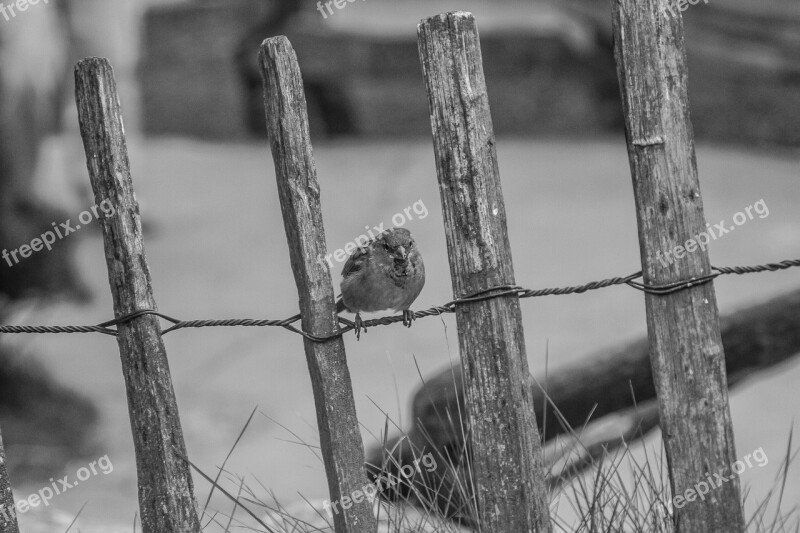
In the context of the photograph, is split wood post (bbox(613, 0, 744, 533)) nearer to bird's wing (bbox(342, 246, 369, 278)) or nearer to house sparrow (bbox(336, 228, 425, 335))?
house sparrow (bbox(336, 228, 425, 335))

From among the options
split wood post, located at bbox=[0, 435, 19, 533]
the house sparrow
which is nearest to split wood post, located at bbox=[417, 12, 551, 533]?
the house sparrow

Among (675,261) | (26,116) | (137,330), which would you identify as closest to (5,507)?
(137,330)

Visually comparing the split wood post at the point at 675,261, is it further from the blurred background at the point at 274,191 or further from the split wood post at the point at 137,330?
the blurred background at the point at 274,191

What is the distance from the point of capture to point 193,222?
8.17 metres

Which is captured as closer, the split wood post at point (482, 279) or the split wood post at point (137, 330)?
the split wood post at point (482, 279)

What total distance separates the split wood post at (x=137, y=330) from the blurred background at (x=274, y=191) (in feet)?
6.21

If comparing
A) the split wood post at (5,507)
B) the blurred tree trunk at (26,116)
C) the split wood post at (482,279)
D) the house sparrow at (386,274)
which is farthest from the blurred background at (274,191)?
the split wood post at (482,279)

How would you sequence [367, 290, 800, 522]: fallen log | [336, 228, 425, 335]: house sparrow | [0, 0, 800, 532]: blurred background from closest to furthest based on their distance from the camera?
[336, 228, 425, 335]: house sparrow < [367, 290, 800, 522]: fallen log < [0, 0, 800, 532]: blurred background

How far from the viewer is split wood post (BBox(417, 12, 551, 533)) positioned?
6.32 feet

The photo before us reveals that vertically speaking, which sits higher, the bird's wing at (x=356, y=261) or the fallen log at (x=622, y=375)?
the bird's wing at (x=356, y=261)

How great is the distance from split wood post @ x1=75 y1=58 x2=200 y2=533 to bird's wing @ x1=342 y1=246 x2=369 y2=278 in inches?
36.5

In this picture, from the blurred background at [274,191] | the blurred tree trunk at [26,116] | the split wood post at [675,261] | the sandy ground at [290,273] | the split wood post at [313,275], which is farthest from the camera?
the blurred tree trunk at [26,116]

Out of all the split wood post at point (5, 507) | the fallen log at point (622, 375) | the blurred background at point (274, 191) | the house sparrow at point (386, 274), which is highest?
the blurred background at point (274, 191)

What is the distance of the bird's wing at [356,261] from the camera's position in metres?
2.98
